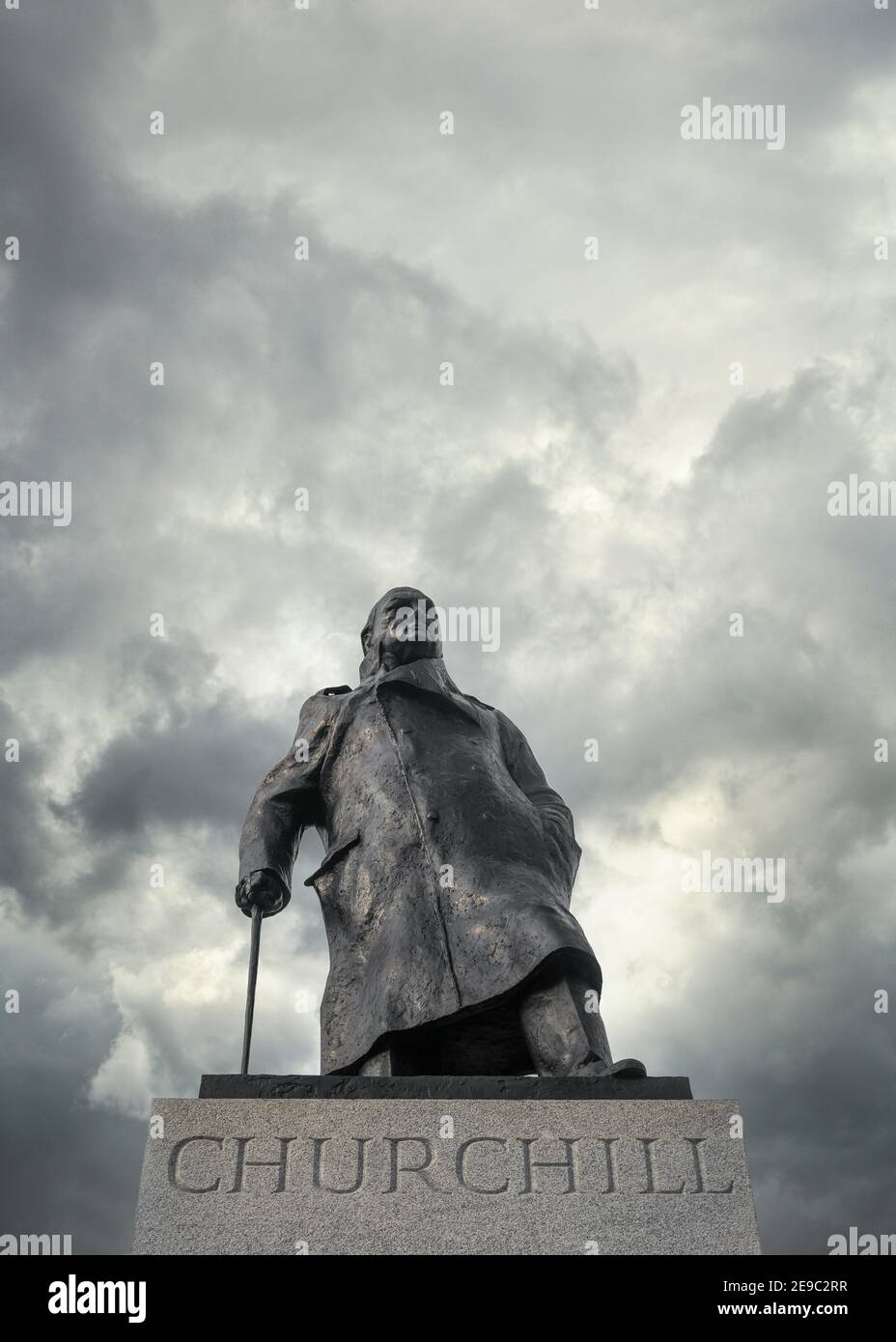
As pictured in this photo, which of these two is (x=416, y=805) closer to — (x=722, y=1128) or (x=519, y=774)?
(x=519, y=774)

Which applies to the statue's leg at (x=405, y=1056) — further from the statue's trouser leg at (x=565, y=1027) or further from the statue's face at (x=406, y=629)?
the statue's face at (x=406, y=629)

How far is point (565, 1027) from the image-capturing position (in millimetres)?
7430

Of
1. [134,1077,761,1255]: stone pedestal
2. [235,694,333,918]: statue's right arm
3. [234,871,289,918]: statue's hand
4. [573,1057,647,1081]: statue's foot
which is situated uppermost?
[235,694,333,918]: statue's right arm

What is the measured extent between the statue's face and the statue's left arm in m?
0.89

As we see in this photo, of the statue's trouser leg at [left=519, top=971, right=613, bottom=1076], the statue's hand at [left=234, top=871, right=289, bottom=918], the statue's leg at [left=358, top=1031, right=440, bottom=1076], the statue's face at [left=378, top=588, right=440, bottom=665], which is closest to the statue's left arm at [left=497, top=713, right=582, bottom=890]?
the statue's face at [left=378, top=588, right=440, bottom=665]

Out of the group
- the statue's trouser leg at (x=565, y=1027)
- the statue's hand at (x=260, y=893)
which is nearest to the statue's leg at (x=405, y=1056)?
the statue's trouser leg at (x=565, y=1027)

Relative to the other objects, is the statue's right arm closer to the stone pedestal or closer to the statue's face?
the statue's face

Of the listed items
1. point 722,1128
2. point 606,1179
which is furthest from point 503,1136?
point 722,1128

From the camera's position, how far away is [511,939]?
7785mm

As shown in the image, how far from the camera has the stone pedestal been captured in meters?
6.24

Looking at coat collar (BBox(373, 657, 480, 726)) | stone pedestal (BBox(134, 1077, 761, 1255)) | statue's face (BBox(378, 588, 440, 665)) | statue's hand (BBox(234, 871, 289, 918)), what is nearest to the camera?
stone pedestal (BBox(134, 1077, 761, 1255))

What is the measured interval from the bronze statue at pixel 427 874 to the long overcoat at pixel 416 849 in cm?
1

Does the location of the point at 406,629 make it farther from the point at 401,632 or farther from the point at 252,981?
the point at 252,981

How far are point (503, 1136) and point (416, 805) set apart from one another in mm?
2801
